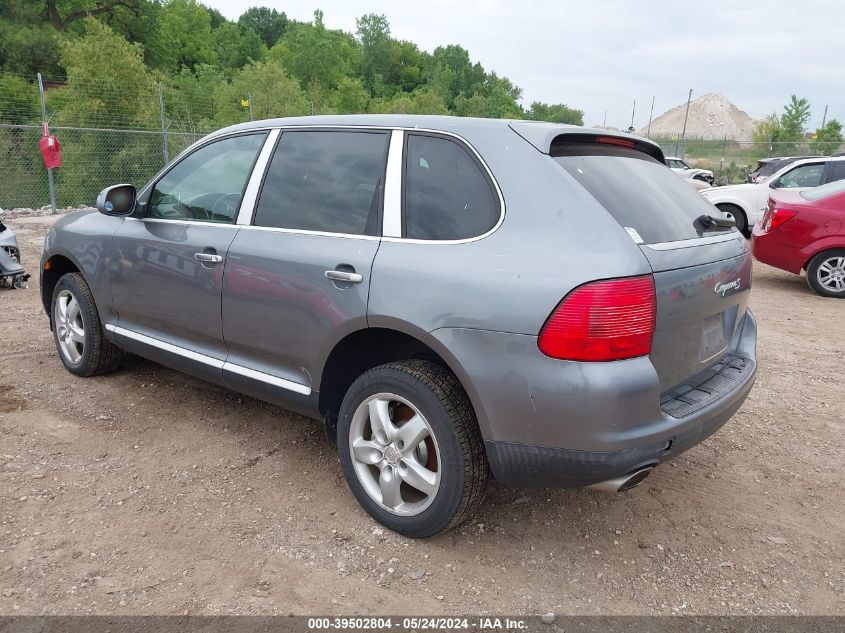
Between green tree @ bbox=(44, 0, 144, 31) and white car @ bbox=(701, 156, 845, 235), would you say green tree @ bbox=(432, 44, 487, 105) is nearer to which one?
green tree @ bbox=(44, 0, 144, 31)

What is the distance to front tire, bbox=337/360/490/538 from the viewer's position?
104 inches

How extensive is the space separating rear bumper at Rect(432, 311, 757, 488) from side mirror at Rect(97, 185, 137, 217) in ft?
8.41

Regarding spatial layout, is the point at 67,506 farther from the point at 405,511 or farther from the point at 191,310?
the point at 405,511

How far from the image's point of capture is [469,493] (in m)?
2.68

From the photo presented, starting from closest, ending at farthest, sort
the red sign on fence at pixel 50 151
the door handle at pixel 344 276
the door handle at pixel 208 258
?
the door handle at pixel 344 276, the door handle at pixel 208 258, the red sign on fence at pixel 50 151

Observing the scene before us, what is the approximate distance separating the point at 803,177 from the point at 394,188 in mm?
11979

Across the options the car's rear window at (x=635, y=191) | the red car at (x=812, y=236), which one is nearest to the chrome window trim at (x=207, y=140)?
the car's rear window at (x=635, y=191)

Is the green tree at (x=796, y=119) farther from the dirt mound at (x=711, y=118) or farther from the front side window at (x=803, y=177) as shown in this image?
the dirt mound at (x=711, y=118)

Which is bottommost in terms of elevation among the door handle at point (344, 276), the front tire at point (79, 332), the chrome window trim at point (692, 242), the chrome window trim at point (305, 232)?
the front tire at point (79, 332)

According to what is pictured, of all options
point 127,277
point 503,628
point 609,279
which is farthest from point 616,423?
point 127,277

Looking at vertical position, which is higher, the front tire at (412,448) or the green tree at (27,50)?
the green tree at (27,50)

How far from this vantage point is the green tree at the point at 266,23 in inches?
3802

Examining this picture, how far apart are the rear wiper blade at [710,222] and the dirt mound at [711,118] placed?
180m

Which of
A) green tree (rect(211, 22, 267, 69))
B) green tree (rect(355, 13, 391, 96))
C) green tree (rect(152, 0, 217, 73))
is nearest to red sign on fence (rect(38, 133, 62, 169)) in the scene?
green tree (rect(152, 0, 217, 73))
